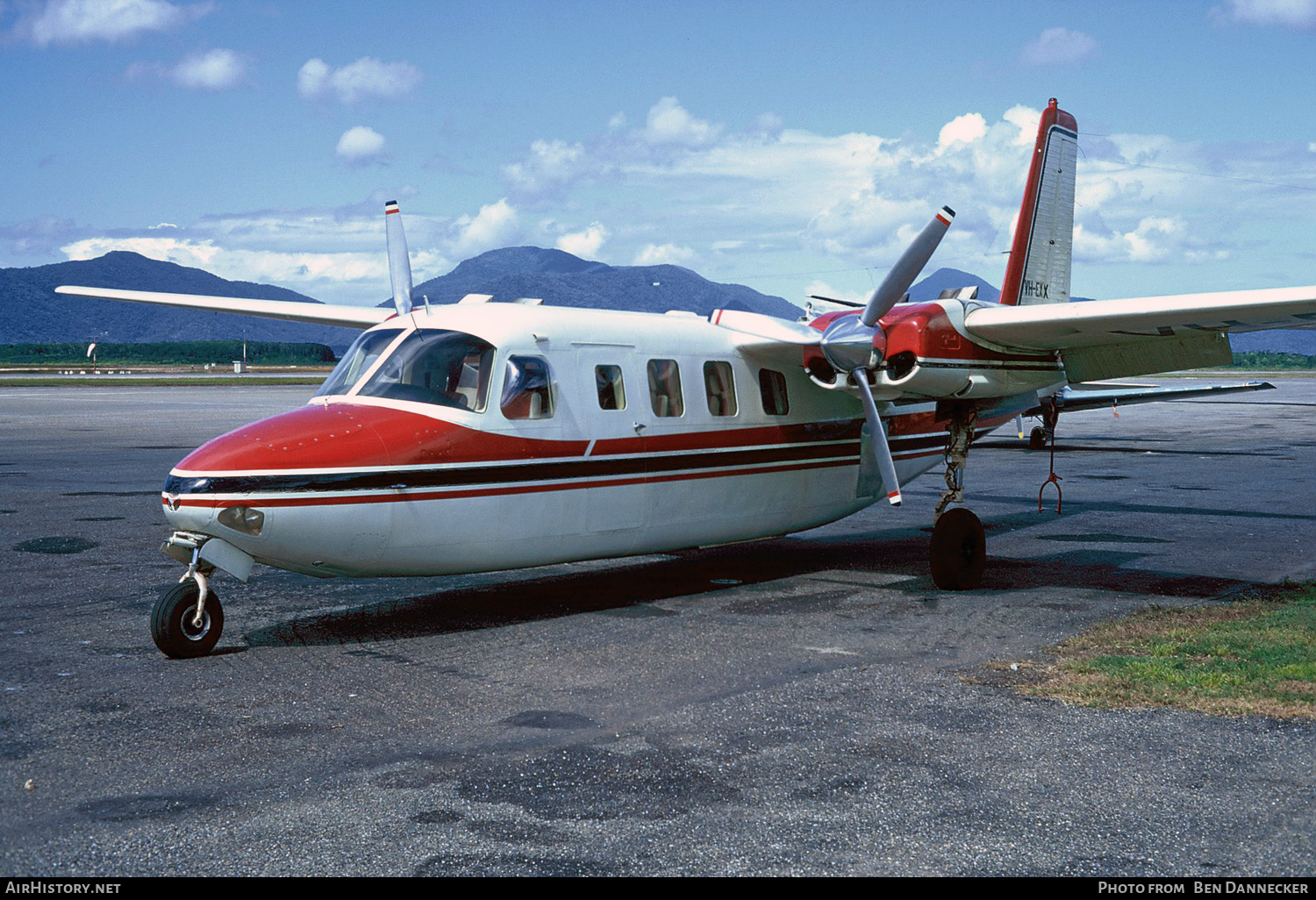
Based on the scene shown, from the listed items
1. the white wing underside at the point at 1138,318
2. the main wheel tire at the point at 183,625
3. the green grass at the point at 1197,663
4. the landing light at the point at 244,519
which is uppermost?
the white wing underside at the point at 1138,318

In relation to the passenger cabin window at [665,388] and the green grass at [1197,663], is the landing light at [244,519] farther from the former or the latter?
the green grass at [1197,663]

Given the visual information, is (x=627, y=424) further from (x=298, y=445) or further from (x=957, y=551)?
(x=957, y=551)

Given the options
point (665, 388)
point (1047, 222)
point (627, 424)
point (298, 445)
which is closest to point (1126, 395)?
point (1047, 222)

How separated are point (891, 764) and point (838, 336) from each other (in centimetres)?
599

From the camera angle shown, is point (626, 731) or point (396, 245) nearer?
point (626, 731)

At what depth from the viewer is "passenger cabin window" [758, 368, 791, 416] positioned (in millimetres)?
12211

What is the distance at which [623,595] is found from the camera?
11.5 m

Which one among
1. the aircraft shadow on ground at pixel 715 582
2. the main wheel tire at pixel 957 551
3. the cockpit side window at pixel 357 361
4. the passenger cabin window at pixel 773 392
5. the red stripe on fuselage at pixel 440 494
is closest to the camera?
the red stripe on fuselage at pixel 440 494

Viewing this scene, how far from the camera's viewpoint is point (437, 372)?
9672mm

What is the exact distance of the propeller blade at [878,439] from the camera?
38.5 feet

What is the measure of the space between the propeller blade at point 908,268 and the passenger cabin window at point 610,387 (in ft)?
8.93

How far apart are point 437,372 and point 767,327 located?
3999 millimetres

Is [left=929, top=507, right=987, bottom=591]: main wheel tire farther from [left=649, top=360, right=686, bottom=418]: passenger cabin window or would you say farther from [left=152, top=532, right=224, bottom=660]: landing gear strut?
[left=152, top=532, right=224, bottom=660]: landing gear strut

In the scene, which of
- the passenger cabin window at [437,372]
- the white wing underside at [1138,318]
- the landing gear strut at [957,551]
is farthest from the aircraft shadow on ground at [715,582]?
the white wing underside at [1138,318]
